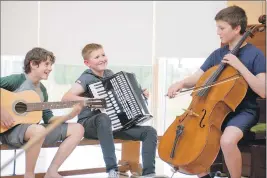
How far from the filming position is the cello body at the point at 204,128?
7.76ft

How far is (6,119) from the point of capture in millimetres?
2418

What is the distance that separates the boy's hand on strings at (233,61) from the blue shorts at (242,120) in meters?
0.27

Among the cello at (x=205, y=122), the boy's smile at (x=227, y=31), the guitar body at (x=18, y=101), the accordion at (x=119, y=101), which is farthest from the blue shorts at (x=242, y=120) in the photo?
the guitar body at (x=18, y=101)

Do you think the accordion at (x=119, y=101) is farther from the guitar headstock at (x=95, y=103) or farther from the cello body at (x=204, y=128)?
the cello body at (x=204, y=128)

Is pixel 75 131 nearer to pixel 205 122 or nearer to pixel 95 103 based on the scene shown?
pixel 95 103

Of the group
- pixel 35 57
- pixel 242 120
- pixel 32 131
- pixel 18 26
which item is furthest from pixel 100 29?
pixel 242 120

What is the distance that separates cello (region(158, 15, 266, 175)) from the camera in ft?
7.78

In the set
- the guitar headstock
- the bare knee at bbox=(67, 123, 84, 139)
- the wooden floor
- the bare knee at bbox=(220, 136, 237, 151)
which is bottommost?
the wooden floor

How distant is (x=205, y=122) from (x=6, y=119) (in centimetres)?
106

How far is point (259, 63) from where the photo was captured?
99.6 inches

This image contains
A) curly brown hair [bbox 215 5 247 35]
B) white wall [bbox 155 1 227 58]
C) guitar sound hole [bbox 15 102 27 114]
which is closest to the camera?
guitar sound hole [bbox 15 102 27 114]

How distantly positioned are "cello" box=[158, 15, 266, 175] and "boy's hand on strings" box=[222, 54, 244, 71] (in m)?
0.03

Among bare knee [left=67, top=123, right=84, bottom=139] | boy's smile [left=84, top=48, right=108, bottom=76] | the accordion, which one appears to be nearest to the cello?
the accordion

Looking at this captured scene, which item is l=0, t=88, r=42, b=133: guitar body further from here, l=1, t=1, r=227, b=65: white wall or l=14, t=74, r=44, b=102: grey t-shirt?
l=1, t=1, r=227, b=65: white wall
